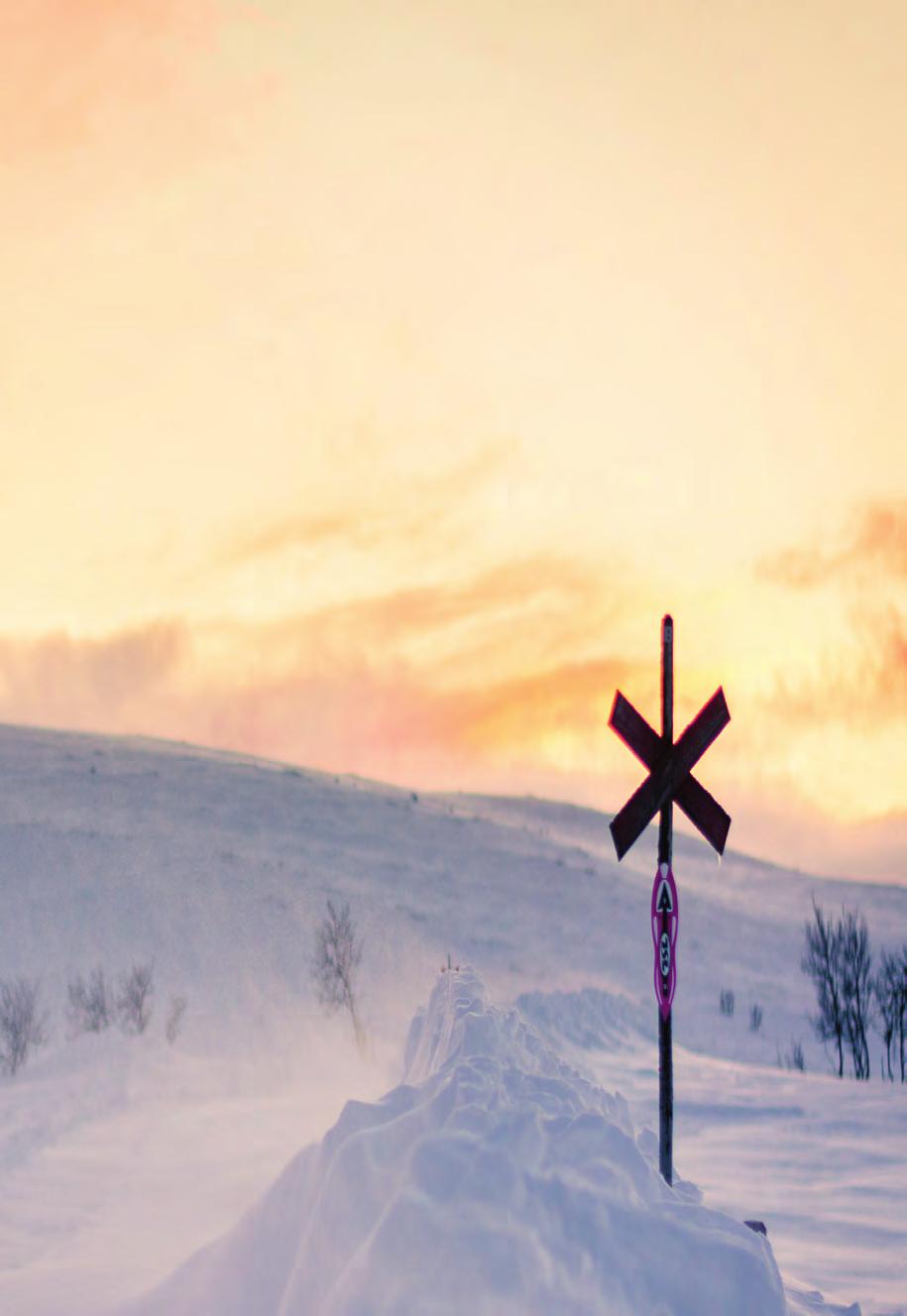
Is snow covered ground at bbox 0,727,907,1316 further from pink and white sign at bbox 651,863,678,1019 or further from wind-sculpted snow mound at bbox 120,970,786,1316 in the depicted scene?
pink and white sign at bbox 651,863,678,1019

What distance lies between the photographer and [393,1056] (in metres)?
40.7

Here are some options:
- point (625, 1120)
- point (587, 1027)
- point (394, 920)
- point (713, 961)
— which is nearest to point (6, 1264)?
point (625, 1120)

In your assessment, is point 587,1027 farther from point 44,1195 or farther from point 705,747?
point 705,747

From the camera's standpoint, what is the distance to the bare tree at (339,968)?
40.0 meters

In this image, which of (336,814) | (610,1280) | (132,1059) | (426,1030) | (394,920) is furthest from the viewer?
(336,814)

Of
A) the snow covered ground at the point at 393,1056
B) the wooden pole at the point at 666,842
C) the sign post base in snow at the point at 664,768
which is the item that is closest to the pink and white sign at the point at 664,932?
the sign post base in snow at the point at 664,768

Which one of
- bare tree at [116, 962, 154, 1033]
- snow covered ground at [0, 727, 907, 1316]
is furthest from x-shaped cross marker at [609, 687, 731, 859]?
bare tree at [116, 962, 154, 1033]

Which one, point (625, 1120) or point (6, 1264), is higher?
point (625, 1120)

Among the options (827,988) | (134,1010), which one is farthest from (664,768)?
(827,988)

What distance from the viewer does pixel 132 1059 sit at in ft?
84.1

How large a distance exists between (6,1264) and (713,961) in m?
64.4

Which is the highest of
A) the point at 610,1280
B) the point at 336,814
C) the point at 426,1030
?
the point at 336,814

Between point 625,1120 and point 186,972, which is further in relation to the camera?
point 186,972

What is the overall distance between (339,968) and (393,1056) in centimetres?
356
